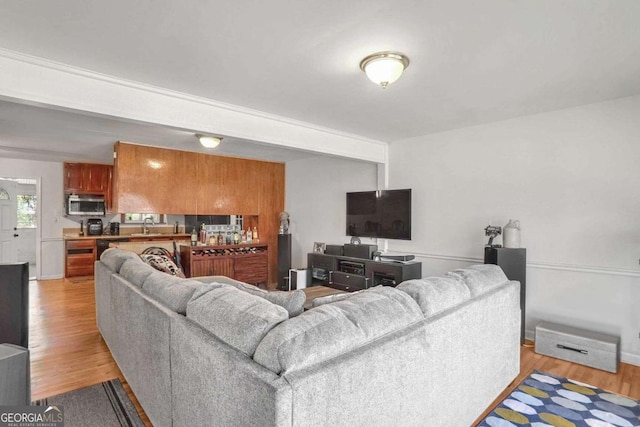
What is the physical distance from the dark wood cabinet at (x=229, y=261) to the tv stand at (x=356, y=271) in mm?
1063

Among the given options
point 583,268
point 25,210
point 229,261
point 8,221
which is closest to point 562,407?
point 583,268

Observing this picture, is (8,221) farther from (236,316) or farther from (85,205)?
(236,316)

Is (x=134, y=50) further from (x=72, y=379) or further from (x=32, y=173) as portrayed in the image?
(x=32, y=173)

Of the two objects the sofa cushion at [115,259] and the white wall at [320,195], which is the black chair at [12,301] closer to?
the sofa cushion at [115,259]

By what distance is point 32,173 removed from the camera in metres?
6.32

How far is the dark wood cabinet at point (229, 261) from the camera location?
5332 millimetres

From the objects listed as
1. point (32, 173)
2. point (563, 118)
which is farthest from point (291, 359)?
point (32, 173)

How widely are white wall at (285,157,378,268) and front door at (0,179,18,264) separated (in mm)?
6379

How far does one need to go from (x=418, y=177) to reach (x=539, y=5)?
293cm

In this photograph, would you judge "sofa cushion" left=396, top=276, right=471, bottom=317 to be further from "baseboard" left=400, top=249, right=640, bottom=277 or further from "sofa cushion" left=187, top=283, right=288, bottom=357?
"baseboard" left=400, top=249, right=640, bottom=277

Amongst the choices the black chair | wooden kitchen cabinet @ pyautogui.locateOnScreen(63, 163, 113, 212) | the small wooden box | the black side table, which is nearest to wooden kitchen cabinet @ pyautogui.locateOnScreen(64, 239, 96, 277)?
wooden kitchen cabinet @ pyautogui.locateOnScreen(63, 163, 113, 212)

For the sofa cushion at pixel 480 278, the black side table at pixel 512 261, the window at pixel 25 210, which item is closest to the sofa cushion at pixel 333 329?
the sofa cushion at pixel 480 278

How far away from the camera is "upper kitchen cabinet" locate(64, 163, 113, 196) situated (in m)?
6.59

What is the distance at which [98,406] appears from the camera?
2.24 m
